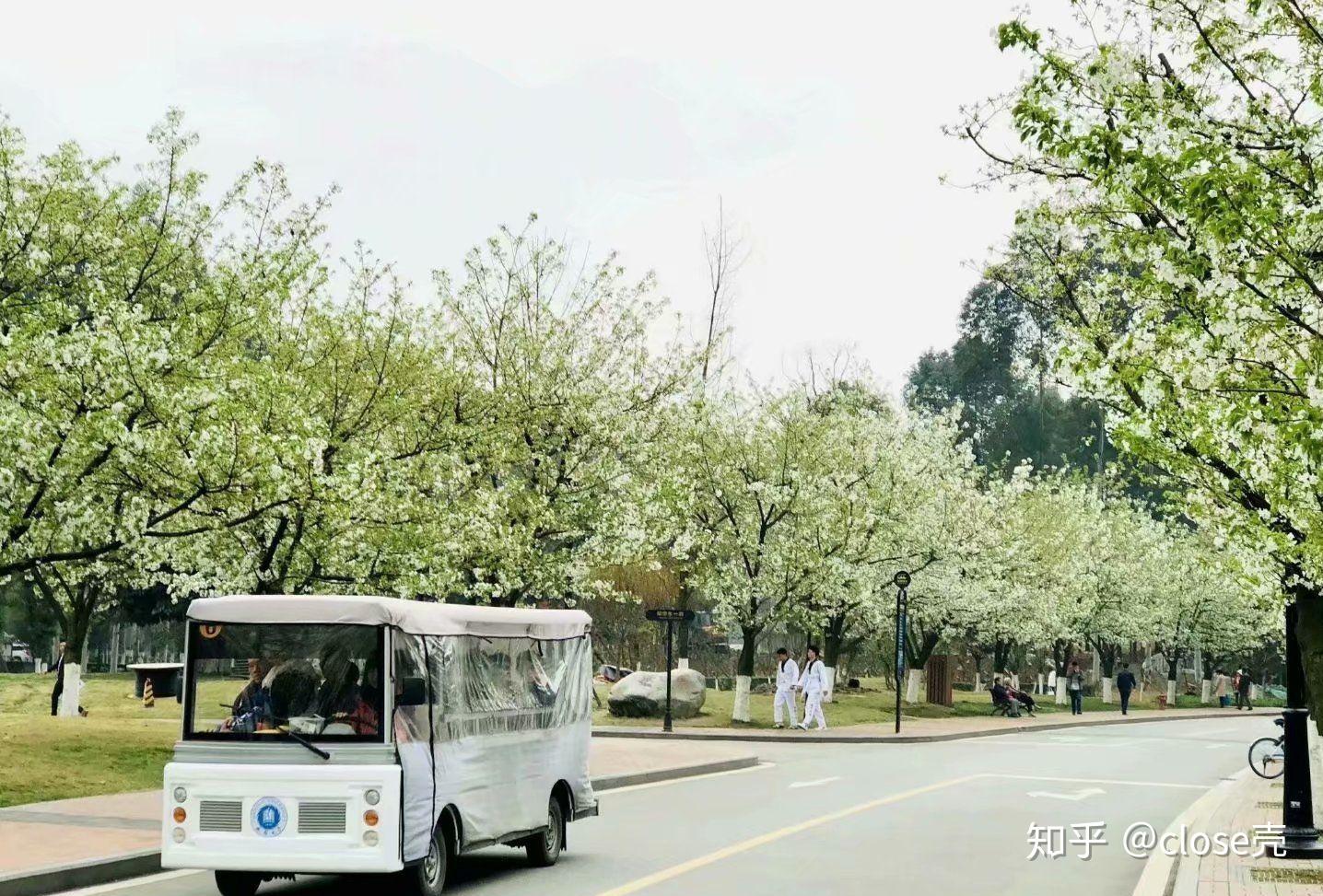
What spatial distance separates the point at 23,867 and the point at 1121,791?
16.6m

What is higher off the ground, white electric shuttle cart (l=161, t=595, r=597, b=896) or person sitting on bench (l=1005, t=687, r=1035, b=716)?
white electric shuttle cart (l=161, t=595, r=597, b=896)

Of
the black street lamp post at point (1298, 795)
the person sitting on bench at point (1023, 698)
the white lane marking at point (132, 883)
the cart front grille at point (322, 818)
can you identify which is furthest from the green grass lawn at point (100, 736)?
the black street lamp post at point (1298, 795)

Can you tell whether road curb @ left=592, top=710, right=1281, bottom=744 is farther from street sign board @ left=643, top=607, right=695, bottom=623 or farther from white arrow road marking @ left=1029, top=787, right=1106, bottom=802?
white arrow road marking @ left=1029, top=787, right=1106, bottom=802

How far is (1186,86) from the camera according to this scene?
1251 centimetres

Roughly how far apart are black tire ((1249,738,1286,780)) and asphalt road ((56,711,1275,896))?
36.5 inches

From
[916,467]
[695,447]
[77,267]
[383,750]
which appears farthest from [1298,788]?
[916,467]

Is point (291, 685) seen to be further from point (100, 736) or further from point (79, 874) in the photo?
point (100, 736)

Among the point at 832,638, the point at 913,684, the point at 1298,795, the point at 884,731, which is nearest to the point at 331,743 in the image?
the point at 1298,795

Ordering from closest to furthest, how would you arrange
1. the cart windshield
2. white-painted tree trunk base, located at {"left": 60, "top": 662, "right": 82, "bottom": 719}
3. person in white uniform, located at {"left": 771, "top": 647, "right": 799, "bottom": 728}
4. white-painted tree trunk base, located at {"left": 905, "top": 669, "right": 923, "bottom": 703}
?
the cart windshield → white-painted tree trunk base, located at {"left": 60, "top": 662, "right": 82, "bottom": 719} → person in white uniform, located at {"left": 771, "top": 647, "right": 799, "bottom": 728} → white-painted tree trunk base, located at {"left": 905, "top": 669, "right": 923, "bottom": 703}

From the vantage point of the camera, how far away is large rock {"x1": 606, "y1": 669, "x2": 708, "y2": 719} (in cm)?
3859

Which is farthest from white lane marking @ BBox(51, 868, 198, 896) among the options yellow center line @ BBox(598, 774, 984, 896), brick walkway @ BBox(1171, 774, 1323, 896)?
brick walkway @ BBox(1171, 774, 1323, 896)

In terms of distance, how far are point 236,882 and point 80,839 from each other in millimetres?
2830

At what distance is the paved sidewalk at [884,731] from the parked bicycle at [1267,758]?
34.5 feet

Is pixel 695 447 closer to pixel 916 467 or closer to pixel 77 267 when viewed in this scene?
pixel 916 467
